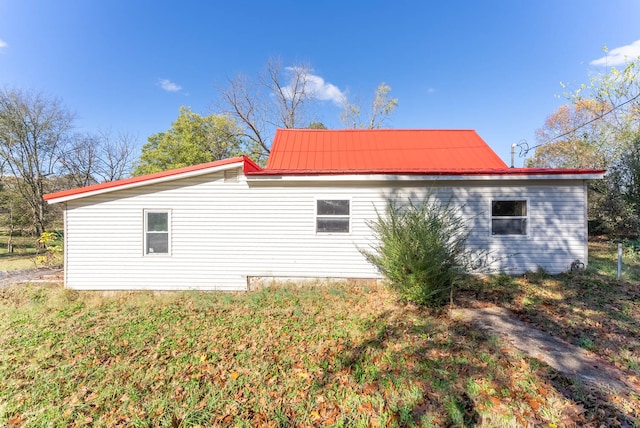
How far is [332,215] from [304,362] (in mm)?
3829

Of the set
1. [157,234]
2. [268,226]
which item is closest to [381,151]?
[268,226]

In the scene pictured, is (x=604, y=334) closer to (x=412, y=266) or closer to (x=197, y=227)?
(x=412, y=266)

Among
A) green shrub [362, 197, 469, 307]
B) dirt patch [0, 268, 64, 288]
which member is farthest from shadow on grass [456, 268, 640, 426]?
dirt patch [0, 268, 64, 288]

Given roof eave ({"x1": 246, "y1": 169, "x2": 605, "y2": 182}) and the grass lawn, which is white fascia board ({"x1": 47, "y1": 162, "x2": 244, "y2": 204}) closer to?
roof eave ({"x1": 246, "y1": 169, "x2": 605, "y2": 182})

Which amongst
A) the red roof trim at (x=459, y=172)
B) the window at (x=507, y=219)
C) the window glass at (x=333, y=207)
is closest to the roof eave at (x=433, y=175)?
the red roof trim at (x=459, y=172)

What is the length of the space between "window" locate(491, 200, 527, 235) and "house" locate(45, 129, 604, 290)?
0.08 feet

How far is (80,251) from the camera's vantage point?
22.4 feet

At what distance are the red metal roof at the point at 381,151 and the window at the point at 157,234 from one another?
126 inches

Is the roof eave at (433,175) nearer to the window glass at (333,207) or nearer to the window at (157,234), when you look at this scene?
the window glass at (333,207)

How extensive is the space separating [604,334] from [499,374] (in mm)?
2452

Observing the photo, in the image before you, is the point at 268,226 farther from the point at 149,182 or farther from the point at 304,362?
the point at 304,362

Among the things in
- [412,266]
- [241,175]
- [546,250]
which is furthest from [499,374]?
[241,175]

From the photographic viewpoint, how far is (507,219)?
22.4ft

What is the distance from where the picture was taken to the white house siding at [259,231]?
6754mm
